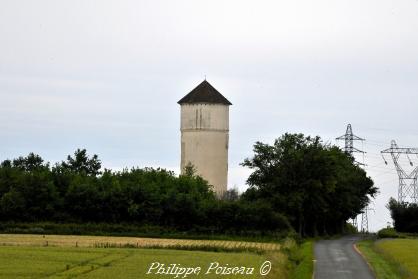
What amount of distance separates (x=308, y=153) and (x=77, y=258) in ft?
142

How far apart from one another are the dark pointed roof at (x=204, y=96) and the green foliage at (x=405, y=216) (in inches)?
800

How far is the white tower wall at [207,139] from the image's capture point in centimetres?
9375

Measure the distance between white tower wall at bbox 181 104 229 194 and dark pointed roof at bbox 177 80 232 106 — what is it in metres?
0.38

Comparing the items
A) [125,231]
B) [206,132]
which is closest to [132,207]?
[125,231]

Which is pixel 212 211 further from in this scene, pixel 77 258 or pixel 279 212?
pixel 77 258

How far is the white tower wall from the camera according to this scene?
3691 inches

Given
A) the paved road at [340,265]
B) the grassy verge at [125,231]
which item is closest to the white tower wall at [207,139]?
the grassy verge at [125,231]

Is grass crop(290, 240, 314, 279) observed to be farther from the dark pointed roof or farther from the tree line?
the dark pointed roof

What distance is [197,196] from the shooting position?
81.1 metres

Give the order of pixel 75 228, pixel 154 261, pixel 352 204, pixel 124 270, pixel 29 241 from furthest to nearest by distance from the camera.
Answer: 1. pixel 352 204
2. pixel 75 228
3. pixel 29 241
4. pixel 154 261
5. pixel 124 270

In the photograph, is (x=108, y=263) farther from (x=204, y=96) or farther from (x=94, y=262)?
(x=204, y=96)

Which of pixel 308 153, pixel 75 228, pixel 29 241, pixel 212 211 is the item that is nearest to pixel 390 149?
pixel 308 153

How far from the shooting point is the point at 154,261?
141ft

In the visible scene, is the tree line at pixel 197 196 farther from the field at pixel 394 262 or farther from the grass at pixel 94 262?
the grass at pixel 94 262
